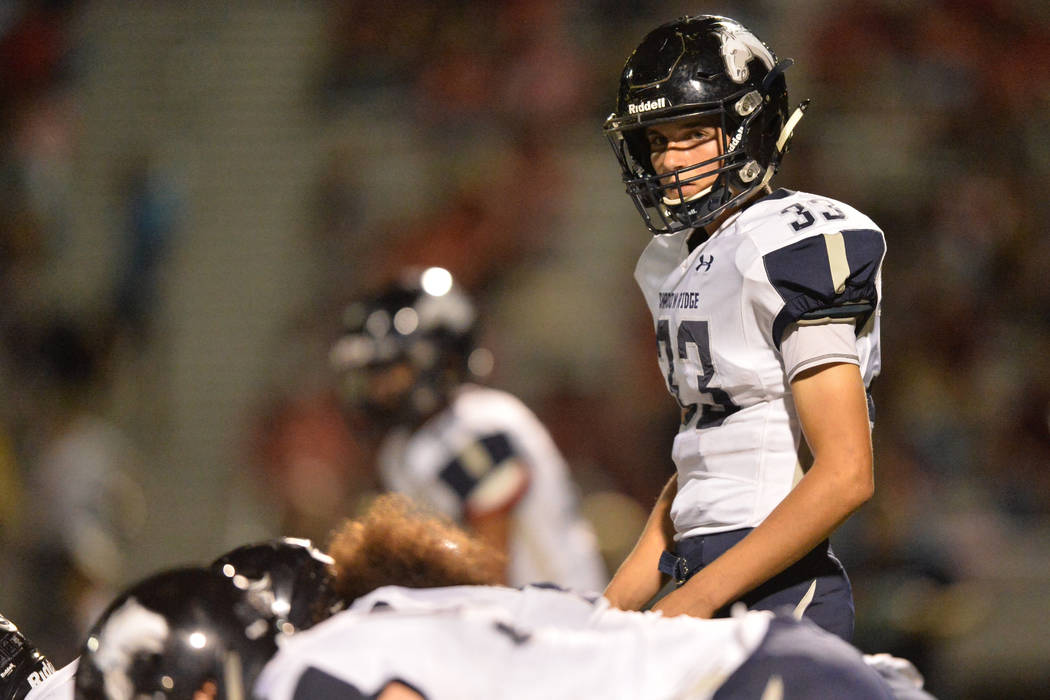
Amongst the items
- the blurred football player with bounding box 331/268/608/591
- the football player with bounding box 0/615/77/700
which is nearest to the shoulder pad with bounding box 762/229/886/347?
the football player with bounding box 0/615/77/700

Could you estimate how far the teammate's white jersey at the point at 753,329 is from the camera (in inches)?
82.3

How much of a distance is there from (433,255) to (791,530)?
5974 mm

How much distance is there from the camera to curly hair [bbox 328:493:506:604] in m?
2.21

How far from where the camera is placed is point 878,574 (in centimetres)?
561

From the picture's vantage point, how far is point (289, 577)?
2.28 meters

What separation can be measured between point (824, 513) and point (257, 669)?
3.09 ft

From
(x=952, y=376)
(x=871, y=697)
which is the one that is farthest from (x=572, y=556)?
(x=952, y=376)

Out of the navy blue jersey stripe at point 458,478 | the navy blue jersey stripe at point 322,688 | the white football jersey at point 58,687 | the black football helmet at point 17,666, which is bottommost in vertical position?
the navy blue jersey stripe at point 458,478

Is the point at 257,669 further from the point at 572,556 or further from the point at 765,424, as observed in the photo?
the point at 572,556

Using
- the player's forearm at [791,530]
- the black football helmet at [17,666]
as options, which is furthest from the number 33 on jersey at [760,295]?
the black football helmet at [17,666]

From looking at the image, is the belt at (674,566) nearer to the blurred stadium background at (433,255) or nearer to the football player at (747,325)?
the football player at (747,325)

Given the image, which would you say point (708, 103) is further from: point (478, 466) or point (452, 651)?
point (478, 466)

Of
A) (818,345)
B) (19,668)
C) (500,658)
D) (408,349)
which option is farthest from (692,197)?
(408,349)

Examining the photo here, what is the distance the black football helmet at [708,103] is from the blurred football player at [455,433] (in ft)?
5.74
